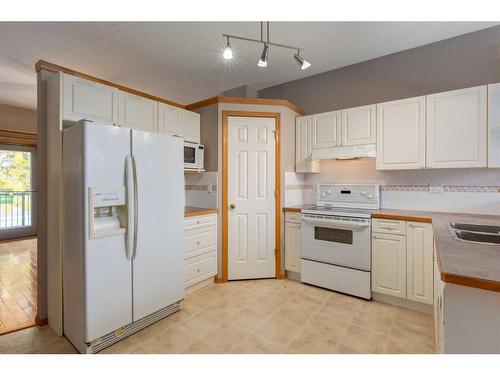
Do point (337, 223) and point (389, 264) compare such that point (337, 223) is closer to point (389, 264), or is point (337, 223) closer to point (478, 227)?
point (389, 264)

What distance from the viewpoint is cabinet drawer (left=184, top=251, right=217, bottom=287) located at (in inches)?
103

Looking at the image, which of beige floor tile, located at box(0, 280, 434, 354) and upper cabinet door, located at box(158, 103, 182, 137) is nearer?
beige floor tile, located at box(0, 280, 434, 354)

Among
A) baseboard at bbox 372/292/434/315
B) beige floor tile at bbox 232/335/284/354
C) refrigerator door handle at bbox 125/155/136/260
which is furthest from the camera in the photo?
baseboard at bbox 372/292/434/315

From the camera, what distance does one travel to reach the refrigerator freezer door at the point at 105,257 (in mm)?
1681

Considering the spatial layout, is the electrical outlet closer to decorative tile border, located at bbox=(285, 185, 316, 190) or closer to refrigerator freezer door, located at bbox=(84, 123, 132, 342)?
decorative tile border, located at bbox=(285, 185, 316, 190)

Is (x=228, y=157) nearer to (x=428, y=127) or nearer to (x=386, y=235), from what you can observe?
(x=386, y=235)

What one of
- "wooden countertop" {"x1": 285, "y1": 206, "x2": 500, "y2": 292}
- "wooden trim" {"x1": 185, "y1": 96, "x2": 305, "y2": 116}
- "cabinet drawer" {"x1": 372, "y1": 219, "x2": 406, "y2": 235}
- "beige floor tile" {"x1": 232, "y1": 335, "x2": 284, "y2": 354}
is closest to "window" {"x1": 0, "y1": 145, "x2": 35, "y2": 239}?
"wooden trim" {"x1": 185, "y1": 96, "x2": 305, "y2": 116}

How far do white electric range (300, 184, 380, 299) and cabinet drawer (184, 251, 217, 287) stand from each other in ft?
3.58

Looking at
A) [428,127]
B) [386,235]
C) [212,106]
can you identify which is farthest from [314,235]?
[212,106]

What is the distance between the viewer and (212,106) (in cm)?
308

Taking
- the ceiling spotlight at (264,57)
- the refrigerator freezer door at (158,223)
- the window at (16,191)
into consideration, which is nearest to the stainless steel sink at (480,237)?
the ceiling spotlight at (264,57)

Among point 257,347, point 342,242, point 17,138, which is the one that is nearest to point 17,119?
point 17,138

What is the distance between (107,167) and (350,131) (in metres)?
2.57

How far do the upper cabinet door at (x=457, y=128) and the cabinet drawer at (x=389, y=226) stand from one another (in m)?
0.68
